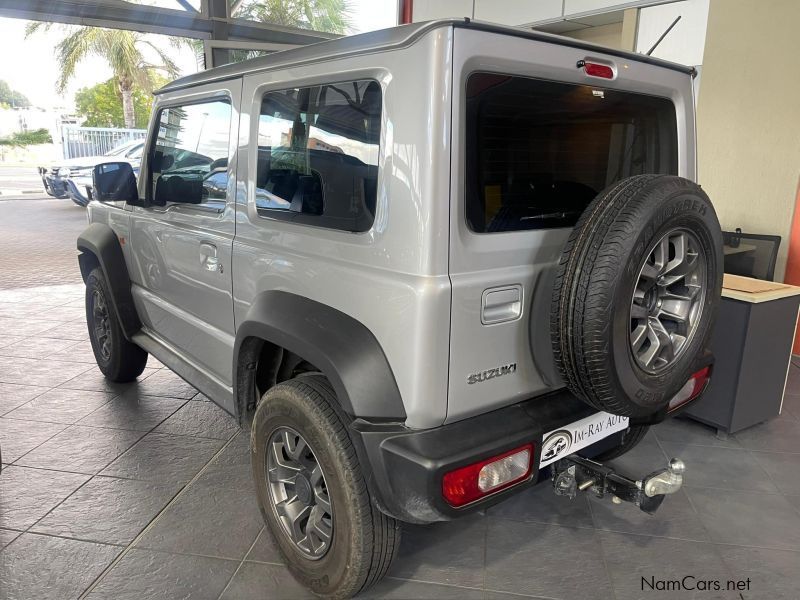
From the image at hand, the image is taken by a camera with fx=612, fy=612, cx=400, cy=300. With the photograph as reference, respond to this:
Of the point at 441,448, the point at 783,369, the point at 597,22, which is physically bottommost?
the point at 783,369

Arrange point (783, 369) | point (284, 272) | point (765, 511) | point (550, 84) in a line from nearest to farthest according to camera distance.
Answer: point (550, 84) < point (284, 272) < point (765, 511) < point (783, 369)

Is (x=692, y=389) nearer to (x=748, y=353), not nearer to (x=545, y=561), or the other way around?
(x=545, y=561)

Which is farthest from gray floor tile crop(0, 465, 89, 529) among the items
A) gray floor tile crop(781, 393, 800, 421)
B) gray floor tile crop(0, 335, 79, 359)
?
gray floor tile crop(781, 393, 800, 421)

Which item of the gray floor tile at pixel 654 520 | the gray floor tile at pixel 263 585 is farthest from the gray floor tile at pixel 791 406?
the gray floor tile at pixel 263 585

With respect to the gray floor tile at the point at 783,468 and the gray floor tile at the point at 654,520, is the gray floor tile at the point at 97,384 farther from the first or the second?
the gray floor tile at the point at 783,468

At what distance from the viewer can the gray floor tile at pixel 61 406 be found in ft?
11.3

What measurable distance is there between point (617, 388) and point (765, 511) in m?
1.55

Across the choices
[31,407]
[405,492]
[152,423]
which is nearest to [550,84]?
[405,492]

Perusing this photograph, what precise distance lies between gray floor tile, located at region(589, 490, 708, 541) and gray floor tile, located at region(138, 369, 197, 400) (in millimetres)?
2412

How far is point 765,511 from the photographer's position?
264cm

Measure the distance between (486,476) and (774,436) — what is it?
2.44 metres

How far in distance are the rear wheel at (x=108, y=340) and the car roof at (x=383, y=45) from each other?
1892mm

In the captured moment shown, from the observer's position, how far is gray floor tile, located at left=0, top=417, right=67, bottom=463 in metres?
3.07

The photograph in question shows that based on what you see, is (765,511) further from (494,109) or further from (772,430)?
(494,109)
